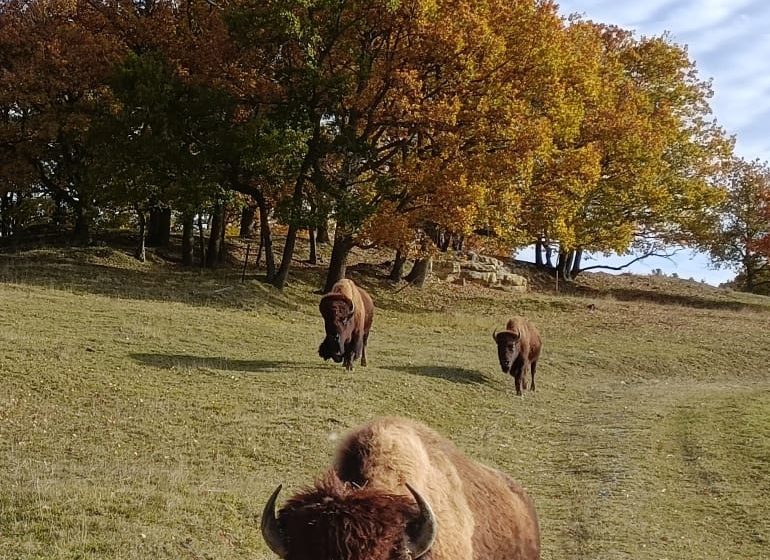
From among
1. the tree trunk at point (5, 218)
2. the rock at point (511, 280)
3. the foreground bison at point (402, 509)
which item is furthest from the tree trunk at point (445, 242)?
the foreground bison at point (402, 509)

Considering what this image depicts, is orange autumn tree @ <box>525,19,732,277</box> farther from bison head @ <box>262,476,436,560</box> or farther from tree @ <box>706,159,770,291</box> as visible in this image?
bison head @ <box>262,476,436,560</box>

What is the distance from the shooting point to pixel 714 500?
1112 centimetres

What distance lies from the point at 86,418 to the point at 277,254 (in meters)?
24.8

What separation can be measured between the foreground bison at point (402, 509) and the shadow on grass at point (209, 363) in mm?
11169

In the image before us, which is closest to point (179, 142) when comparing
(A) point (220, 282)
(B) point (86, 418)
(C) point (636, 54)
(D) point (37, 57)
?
(A) point (220, 282)

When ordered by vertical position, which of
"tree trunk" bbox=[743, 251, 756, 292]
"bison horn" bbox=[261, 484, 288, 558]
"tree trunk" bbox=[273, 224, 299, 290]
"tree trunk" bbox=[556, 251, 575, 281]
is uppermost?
"tree trunk" bbox=[743, 251, 756, 292]

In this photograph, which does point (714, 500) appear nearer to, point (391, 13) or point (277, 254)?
point (391, 13)

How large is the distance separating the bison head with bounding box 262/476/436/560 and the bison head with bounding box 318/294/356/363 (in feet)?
41.8

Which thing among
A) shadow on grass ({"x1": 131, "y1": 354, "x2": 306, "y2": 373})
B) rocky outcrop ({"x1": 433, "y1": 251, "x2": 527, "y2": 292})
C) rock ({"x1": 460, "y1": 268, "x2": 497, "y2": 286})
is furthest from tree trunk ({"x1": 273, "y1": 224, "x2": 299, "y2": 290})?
shadow on grass ({"x1": 131, "y1": 354, "x2": 306, "y2": 373})

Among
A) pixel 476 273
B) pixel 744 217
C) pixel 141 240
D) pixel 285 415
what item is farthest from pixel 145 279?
pixel 744 217

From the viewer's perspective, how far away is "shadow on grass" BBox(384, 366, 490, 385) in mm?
18641

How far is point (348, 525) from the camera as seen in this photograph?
11.5 ft

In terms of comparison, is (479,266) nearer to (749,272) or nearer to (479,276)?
(479,276)

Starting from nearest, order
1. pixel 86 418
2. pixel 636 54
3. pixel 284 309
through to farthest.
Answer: pixel 86 418, pixel 284 309, pixel 636 54
